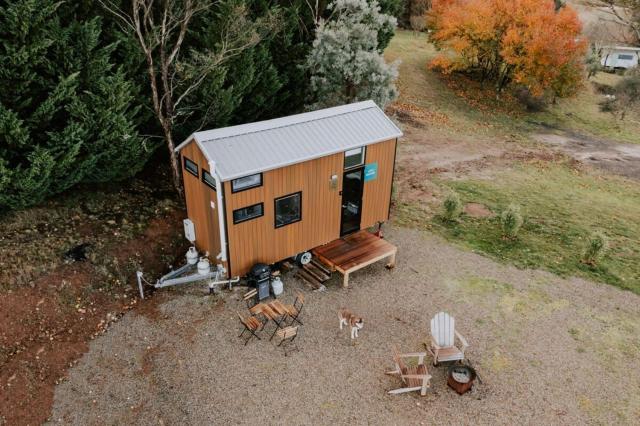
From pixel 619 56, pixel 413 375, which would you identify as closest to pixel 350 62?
pixel 413 375

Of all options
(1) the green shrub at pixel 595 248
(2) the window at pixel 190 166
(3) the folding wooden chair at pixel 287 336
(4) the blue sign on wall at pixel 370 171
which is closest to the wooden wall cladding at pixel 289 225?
(4) the blue sign on wall at pixel 370 171

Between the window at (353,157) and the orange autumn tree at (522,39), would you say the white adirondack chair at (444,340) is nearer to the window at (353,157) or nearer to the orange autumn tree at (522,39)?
the window at (353,157)

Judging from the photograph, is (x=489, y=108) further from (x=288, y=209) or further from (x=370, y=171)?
(x=288, y=209)

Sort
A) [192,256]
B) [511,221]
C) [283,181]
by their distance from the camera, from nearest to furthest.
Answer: [283,181] → [192,256] → [511,221]

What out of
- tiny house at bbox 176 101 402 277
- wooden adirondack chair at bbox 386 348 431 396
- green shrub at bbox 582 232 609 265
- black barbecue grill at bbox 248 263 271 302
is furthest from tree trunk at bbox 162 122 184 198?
green shrub at bbox 582 232 609 265

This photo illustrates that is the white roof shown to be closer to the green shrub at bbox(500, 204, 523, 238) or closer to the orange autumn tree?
the green shrub at bbox(500, 204, 523, 238)

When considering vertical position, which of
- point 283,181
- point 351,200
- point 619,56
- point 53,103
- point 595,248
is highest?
point 53,103
